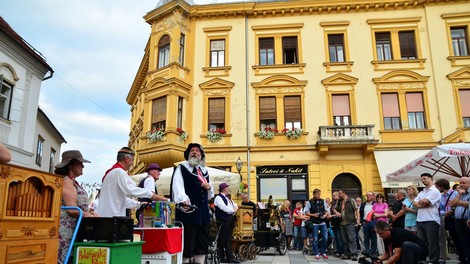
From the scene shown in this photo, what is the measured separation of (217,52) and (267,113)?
469 centimetres

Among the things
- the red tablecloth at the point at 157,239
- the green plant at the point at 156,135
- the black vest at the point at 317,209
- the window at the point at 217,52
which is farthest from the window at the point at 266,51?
the red tablecloth at the point at 157,239

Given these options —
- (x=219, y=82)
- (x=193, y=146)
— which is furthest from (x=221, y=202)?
(x=219, y=82)

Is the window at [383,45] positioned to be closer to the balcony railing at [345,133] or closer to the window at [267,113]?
the balcony railing at [345,133]

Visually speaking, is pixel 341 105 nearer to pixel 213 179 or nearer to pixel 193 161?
pixel 213 179

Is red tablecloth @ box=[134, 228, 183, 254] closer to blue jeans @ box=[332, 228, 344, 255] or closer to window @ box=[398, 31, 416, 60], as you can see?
blue jeans @ box=[332, 228, 344, 255]

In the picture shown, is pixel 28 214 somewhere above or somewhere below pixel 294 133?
below

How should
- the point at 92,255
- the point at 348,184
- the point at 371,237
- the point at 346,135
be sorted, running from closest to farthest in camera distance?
the point at 92,255
the point at 371,237
the point at 346,135
the point at 348,184

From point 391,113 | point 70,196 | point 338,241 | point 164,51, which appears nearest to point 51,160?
point 164,51

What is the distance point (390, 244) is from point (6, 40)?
15623 millimetres

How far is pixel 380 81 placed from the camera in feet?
66.9

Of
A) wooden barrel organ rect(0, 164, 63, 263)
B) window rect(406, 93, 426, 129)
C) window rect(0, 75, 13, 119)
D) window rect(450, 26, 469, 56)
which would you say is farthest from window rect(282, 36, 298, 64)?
wooden barrel organ rect(0, 164, 63, 263)

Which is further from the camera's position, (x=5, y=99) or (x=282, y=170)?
(x=282, y=170)

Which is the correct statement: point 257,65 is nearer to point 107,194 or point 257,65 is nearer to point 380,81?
point 380,81

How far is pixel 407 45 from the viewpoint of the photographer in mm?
21156
